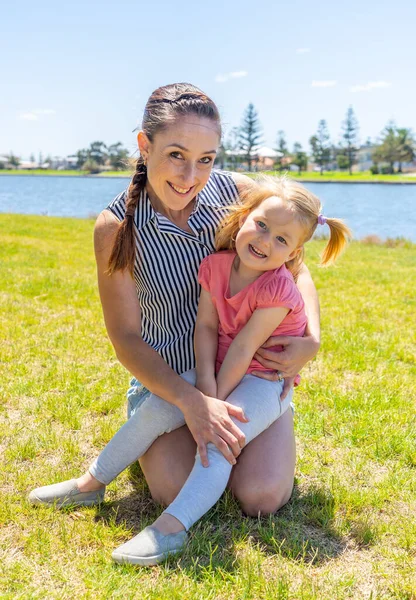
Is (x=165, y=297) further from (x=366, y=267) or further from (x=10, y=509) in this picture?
(x=366, y=267)

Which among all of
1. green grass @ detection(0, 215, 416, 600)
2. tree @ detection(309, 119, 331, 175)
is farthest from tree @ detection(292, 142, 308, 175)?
green grass @ detection(0, 215, 416, 600)

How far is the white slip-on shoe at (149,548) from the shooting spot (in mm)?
2133

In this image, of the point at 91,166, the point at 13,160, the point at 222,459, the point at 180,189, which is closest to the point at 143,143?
the point at 180,189

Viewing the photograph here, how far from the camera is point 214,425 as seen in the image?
238 centimetres

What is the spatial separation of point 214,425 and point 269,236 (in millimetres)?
796

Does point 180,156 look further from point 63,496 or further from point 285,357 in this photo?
point 63,496

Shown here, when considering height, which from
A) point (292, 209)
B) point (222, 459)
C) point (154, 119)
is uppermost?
point (154, 119)

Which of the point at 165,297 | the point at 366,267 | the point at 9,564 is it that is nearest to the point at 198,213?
the point at 165,297

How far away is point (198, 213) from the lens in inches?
113

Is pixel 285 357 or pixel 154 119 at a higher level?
pixel 154 119

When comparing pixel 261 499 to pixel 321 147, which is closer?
pixel 261 499

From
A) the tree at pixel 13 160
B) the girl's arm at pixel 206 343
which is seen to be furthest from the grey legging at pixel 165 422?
the tree at pixel 13 160

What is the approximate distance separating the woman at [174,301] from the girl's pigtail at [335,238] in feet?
0.96

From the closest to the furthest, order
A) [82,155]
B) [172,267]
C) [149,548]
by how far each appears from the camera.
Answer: [149,548]
[172,267]
[82,155]
